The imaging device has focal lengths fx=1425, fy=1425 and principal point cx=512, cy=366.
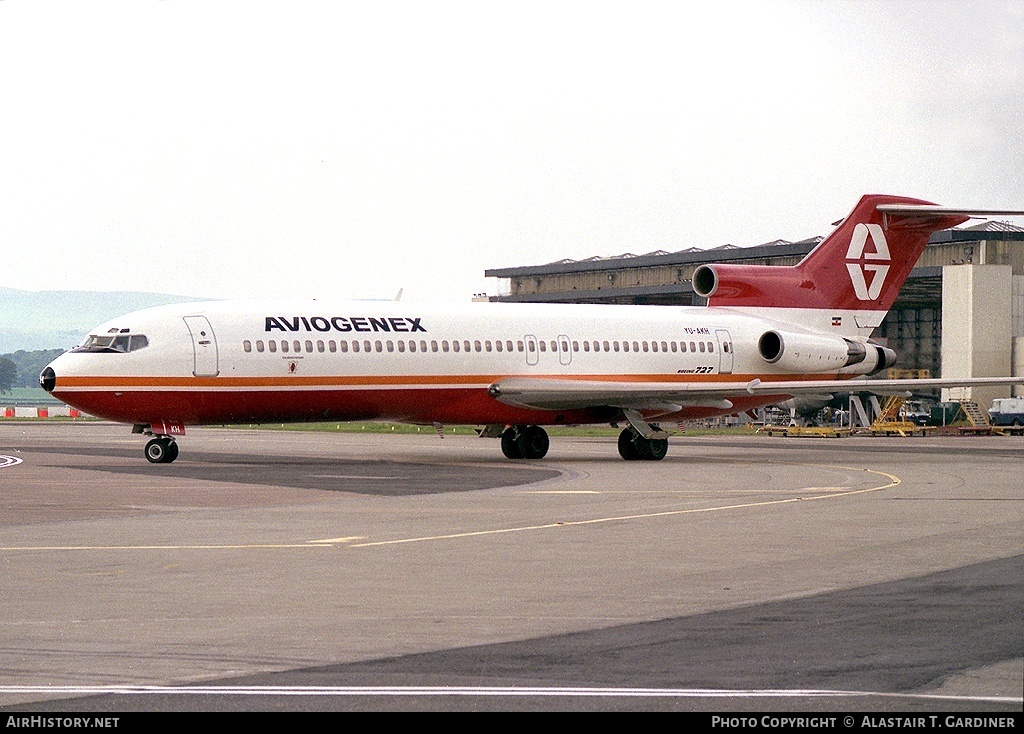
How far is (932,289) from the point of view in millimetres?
76750

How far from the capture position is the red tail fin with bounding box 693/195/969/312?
42.4 m

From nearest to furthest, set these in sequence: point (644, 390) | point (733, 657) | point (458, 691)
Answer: point (458, 691) < point (733, 657) < point (644, 390)

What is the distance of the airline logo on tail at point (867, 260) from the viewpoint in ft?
140

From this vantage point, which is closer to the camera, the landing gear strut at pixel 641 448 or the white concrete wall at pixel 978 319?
the landing gear strut at pixel 641 448

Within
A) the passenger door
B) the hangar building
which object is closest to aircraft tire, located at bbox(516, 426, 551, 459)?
the passenger door

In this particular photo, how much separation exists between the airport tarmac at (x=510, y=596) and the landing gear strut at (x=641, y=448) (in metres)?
10.1

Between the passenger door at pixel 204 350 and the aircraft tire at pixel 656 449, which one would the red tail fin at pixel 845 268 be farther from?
the passenger door at pixel 204 350

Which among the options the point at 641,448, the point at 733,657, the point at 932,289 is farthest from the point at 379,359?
the point at 932,289

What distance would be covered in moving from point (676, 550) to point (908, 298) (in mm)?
69646

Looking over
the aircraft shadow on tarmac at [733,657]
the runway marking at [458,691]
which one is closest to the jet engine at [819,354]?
the aircraft shadow on tarmac at [733,657]

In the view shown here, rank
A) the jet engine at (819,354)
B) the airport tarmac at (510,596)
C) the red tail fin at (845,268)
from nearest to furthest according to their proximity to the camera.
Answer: the airport tarmac at (510,596), the jet engine at (819,354), the red tail fin at (845,268)

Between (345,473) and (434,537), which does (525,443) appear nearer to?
(345,473)

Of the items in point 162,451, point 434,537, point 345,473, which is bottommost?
point 345,473

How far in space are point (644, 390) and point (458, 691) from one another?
27642mm
